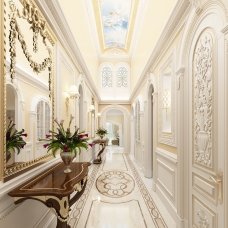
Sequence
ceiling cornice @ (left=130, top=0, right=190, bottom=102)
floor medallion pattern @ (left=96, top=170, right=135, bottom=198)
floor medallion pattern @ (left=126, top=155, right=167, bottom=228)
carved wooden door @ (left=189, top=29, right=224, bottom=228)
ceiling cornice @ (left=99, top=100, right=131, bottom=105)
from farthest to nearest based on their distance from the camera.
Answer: ceiling cornice @ (left=99, top=100, right=131, bottom=105), floor medallion pattern @ (left=96, top=170, right=135, bottom=198), floor medallion pattern @ (left=126, top=155, right=167, bottom=228), ceiling cornice @ (left=130, top=0, right=190, bottom=102), carved wooden door @ (left=189, top=29, right=224, bottom=228)

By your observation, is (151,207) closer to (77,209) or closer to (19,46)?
(77,209)

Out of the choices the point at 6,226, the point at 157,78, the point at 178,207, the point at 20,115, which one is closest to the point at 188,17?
the point at 157,78

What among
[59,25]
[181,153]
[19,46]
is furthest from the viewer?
[59,25]

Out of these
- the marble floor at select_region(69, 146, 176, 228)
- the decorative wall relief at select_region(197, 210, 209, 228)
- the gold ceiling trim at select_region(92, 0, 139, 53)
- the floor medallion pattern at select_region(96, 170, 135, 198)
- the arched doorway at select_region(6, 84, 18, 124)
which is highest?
the gold ceiling trim at select_region(92, 0, 139, 53)

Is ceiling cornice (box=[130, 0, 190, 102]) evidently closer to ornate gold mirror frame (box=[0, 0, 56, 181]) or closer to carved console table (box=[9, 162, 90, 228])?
ornate gold mirror frame (box=[0, 0, 56, 181])

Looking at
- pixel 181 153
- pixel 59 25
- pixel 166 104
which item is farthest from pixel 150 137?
pixel 59 25

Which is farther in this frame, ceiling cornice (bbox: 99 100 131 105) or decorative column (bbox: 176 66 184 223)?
ceiling cornice (bbox: 99 100 131 105)

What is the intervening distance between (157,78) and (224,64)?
306 cm

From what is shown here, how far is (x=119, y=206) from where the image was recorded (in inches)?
160

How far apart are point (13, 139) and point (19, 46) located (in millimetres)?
1012

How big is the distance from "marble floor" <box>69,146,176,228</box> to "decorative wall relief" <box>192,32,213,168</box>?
5.16 feet

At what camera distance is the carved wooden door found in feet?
6.91

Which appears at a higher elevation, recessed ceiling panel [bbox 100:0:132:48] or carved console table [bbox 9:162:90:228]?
recessed ceiling panel [bbox 100:0:132:48]

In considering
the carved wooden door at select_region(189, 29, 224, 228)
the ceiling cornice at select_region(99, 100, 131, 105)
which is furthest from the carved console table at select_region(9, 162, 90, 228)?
the ceiling cornice at select_region(99, 100, 131, 105)
